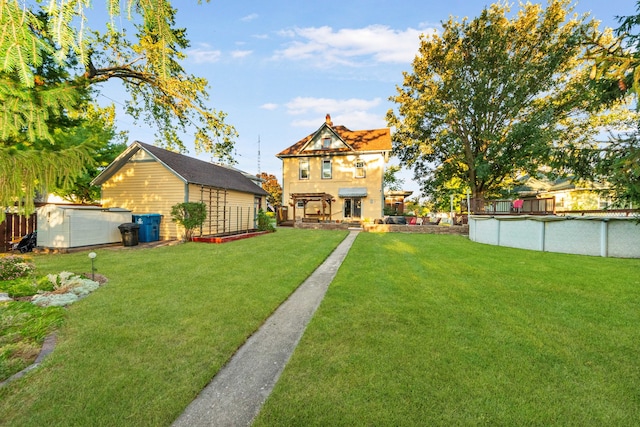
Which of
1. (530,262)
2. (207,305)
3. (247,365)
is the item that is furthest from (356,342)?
A: (530,262)

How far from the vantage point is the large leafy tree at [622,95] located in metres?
4.37

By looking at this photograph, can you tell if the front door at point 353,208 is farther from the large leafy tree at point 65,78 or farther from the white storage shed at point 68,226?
the white storage shed at point 68,226

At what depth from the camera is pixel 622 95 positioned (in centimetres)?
598

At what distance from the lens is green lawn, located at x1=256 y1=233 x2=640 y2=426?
223 centimetres

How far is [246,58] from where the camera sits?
45.0 ft

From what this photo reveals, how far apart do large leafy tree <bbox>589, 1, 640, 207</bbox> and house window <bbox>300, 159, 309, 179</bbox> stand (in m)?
21.7

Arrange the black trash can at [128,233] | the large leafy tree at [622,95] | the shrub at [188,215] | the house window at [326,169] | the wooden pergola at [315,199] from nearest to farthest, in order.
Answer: the large leafy tree at [622,95] < the black trash can at [128,233] < the shrub at [188,215] < the wooden pergola at [315,199] < the house window at [326,169]

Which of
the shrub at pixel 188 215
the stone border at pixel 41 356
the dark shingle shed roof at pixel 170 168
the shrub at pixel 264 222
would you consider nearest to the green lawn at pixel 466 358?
the stone border at pixel 41 356

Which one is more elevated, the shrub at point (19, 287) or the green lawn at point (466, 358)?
the shrub at point (19, 287)

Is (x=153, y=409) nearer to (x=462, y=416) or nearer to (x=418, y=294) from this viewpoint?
(x=462, y=416)

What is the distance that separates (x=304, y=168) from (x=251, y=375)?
2457cm

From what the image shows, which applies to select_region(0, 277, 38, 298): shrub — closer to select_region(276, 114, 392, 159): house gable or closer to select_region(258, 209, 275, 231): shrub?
select_region(258, 209, 275, 231): shrub

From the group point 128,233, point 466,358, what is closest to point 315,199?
point 128,233

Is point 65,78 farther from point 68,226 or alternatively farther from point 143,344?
point 143,344
